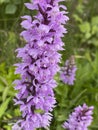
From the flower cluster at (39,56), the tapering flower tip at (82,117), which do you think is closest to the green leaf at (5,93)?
the tapering flower tip at (82,117)

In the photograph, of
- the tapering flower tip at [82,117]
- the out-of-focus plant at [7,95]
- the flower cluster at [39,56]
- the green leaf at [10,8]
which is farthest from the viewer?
the green leaf at [10,8]

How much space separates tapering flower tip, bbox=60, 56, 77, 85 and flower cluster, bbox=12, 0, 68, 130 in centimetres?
92

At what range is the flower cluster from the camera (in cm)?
212

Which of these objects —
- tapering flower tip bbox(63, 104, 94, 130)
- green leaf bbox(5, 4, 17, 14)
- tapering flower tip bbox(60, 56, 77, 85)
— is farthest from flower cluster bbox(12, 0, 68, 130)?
green leaf bbox(5, 4, 17, 14)

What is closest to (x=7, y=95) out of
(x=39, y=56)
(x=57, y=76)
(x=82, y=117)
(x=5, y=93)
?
(x=5, y=93)

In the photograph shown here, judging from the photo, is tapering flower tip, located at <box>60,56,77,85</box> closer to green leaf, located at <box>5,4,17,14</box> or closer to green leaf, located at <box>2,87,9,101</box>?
green leaf, located at <box>2,87,9,101</box>

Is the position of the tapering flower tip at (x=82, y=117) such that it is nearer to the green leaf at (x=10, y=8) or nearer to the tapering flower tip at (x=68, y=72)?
the tapering flower tip at (x=68, y=72)

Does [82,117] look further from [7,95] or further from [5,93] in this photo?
[7,95]

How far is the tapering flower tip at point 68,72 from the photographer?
3397 millimetres

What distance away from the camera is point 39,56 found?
7.26 ft

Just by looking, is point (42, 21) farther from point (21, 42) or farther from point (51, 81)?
point (21, 42)

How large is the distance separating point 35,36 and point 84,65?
213cm

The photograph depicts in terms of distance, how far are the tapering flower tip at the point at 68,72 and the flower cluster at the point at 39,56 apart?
923mm

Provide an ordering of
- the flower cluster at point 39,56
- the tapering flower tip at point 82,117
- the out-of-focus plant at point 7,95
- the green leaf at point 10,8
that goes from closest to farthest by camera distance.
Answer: the flower cluster at point 39,56, the tapering flower tip at point 82,117, the out-of-focus plant at point 7,95, the green leaf at point 10,8
